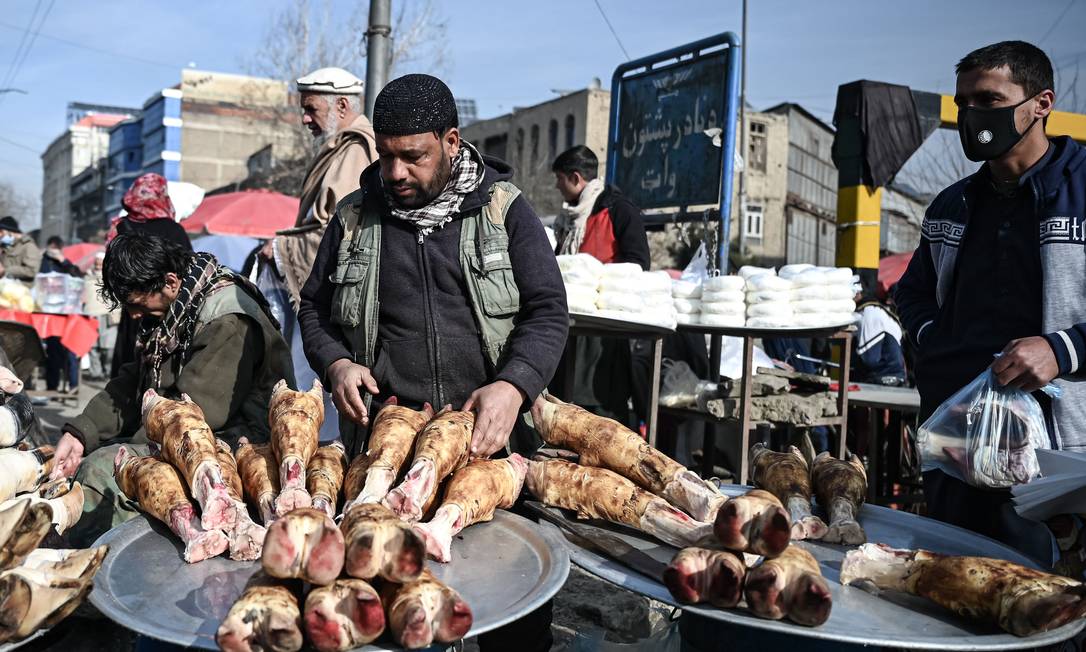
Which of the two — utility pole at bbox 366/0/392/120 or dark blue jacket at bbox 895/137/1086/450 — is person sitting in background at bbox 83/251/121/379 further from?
dark blue jacket at bbox 895/137/1086/450

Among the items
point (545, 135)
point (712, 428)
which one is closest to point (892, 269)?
point (712, 428)

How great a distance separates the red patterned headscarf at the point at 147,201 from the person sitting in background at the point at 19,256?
696 centimetres

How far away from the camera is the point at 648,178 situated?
7055 millimetres

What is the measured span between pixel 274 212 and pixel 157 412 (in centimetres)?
1031

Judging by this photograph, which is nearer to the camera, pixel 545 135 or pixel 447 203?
pixel 447 203

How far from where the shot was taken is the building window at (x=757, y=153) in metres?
34.7

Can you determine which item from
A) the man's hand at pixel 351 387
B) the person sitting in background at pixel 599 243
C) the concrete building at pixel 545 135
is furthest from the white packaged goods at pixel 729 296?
the concrete building at pixel 545 135

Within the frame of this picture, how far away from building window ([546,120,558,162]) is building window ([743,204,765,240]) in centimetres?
855

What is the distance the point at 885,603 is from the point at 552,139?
111ft

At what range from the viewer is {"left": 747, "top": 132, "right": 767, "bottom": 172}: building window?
114ft

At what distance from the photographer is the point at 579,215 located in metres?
5.99

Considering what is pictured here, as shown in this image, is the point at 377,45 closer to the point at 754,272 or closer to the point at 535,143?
the point at 754,272

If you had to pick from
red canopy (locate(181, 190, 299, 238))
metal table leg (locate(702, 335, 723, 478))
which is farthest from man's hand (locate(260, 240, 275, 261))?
red canopy (locate(181, 190, 299, 238))

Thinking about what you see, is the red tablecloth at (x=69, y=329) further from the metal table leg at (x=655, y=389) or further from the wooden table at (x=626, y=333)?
the metal table leg at (x=655, y=389)
